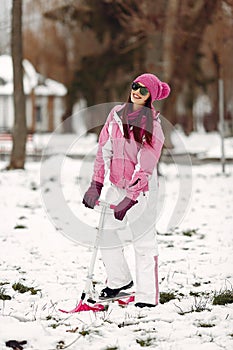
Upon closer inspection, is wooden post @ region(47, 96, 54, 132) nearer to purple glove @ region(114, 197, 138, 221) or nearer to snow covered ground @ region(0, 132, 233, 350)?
snow covered ground @ region(0, 132, 233, 350)

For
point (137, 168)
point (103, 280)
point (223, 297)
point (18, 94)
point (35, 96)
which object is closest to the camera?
point (137, 168)

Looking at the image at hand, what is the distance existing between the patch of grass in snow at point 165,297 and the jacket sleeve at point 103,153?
1.23 meters

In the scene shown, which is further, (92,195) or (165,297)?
(165,297)

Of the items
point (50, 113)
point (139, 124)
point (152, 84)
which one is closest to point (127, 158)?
point (139, 124)

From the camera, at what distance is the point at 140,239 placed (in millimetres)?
5242

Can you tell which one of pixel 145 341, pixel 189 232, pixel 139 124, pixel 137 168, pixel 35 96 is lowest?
pixel 35 96

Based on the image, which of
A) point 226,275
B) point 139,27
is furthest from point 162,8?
point 226,275

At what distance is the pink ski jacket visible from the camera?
499 cm

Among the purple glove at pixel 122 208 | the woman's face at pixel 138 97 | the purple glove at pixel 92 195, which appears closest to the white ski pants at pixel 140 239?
the purple glove at pixel 92 195

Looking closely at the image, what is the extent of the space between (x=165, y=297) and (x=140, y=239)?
0.73 meters

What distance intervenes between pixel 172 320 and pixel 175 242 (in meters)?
3.47

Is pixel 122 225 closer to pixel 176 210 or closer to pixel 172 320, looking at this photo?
pixel 172 320

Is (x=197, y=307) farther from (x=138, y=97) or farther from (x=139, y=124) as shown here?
(x=138, y=97)

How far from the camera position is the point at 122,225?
17.3 ft
